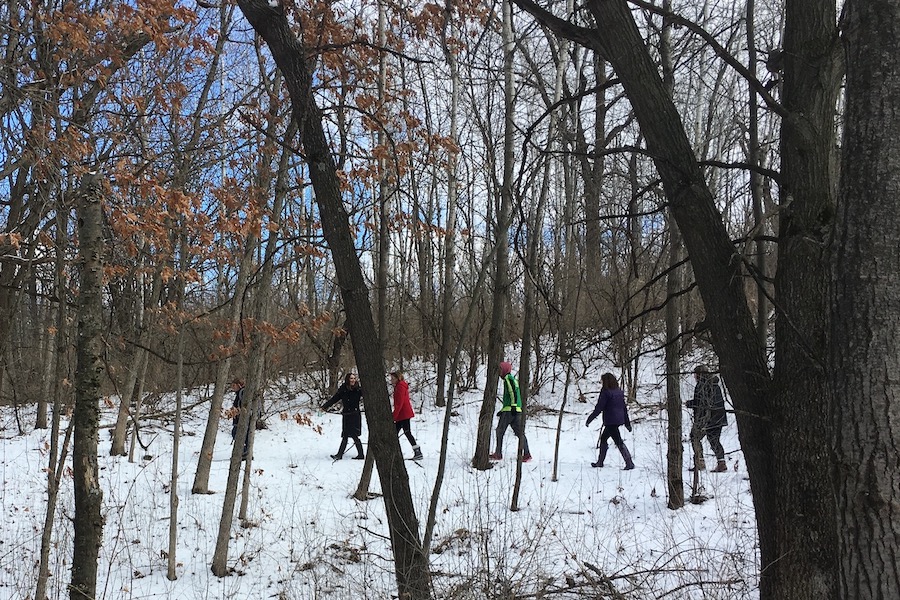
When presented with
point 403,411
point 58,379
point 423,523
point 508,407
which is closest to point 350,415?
point 403,411

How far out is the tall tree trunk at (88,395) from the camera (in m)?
3.93

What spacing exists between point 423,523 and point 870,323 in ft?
20.0

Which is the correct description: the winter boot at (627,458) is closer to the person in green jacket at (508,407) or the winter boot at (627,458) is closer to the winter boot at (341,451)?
the person in green jacket at (508,407)

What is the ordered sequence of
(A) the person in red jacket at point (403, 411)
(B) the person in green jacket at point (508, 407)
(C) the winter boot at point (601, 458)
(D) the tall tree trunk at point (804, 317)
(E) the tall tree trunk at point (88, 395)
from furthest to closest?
(A) the person in red jacket at point (403, 411)
(B) the person in green jacket at point (508, 407)
(C) the winter boot at point (601, 458)
(E) the tall tree trunk at point (88, 395)
(D) the tall tree trunk at point (804, 317)

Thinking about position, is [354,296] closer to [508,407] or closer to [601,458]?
[508,407]

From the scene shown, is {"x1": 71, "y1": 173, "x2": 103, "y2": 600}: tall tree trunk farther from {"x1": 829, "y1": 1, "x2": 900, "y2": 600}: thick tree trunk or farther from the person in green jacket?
the person in green jacket

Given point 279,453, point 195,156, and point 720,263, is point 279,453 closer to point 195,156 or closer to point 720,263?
point 195,156

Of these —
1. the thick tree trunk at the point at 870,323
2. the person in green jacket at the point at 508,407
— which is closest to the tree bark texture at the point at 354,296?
the thick tree trunk at the point at 870,323

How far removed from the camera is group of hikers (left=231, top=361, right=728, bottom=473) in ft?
27.1

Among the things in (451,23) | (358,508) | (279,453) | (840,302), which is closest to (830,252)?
(840,302)

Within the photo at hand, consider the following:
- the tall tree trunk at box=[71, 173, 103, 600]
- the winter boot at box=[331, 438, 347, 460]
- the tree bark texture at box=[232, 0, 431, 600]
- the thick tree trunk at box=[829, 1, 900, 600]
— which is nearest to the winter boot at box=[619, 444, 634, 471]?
the winter boot at box=[331, 438, 347, 460]

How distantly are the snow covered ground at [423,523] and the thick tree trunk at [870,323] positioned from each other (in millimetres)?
2389

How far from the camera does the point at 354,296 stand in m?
3.98

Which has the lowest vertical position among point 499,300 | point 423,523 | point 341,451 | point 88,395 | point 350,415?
point 423,523
